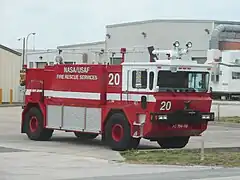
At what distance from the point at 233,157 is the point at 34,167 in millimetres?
5421

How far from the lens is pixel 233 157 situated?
17.7m

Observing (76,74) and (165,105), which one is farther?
(76,74)

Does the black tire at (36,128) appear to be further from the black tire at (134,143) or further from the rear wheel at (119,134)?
the black tire at (134,143)

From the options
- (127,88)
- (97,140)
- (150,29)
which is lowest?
(97,140)

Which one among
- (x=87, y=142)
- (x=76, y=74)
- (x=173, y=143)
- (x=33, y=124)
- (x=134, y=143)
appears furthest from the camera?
(x=33, y=124)

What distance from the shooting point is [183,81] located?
19984 mm

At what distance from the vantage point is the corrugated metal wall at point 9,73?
160 feet

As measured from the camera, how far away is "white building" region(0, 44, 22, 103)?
4878 centimetres

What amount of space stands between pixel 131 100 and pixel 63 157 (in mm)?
3182

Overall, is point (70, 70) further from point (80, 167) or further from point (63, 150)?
point (80, 167)

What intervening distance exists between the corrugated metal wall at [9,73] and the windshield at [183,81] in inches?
1187

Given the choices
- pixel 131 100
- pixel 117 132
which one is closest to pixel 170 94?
pixel 131 100

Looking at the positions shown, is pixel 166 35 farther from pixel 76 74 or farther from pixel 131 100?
pixel 131 100

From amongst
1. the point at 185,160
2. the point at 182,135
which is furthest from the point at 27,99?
the point at 185,160
